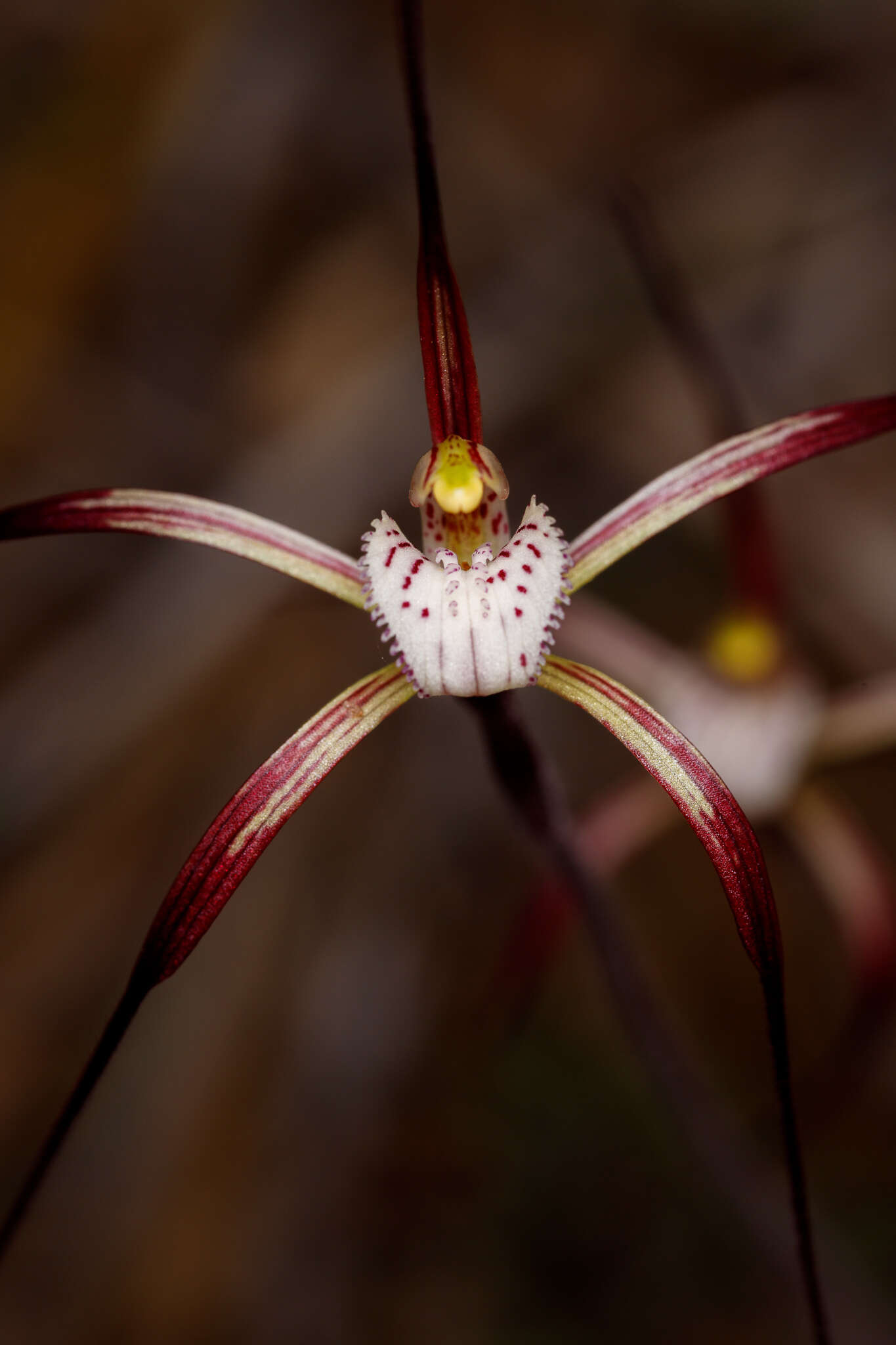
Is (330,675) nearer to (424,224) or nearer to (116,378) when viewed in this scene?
(116,378)

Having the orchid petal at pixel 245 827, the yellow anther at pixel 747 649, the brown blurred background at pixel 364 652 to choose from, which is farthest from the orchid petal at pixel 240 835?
the brown blurred background at pixel 364 652

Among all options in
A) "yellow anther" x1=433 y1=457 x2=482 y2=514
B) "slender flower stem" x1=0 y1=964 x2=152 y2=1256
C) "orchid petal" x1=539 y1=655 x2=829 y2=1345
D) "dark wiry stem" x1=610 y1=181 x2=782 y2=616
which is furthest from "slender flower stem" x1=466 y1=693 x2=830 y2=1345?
"dark wiry stem" x1=610 y1=181 x2=782 y2=616

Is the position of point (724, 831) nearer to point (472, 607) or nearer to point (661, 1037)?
point (472, 607)

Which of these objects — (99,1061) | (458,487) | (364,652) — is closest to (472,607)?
(458,487)

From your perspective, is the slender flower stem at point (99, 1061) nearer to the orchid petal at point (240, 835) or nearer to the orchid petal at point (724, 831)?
the orchid petal at point (240, 835)

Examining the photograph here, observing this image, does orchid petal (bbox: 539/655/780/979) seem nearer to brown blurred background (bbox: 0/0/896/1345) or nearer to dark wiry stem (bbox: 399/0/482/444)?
dark wiry stem (bbox: 399/0/482/444)

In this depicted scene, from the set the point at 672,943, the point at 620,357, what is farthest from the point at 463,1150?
the point at 620,357
